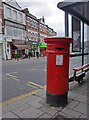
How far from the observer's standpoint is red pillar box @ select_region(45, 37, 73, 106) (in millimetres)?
2682

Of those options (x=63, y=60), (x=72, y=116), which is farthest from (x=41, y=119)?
(x=63, y=60)

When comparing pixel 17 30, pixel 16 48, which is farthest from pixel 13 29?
pixel 16 48

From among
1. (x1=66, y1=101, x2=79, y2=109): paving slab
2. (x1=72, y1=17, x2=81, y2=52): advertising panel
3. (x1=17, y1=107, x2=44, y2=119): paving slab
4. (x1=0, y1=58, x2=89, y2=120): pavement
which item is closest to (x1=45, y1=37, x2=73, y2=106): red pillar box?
(x1=66, y1=101, x2=79, y2=109): paving slab

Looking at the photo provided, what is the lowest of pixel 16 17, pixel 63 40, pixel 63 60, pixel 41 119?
pixel 41 119

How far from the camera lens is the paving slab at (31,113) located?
242 centimetres

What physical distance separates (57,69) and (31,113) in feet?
4.10

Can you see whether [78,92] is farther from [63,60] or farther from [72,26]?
[72,26]

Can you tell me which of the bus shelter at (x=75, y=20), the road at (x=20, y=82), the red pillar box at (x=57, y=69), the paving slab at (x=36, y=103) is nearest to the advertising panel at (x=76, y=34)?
the bus shelter at (x=75, y=20)

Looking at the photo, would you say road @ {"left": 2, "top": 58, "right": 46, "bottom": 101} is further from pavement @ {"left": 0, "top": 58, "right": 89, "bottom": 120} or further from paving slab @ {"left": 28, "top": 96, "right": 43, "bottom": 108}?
paving slab @ {"left": 28, "top": 96, "right": 43, "bottom": 108}

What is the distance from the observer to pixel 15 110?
267 centimetres

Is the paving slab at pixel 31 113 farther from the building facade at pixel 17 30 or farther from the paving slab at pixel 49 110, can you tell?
the building facade at pixel 17 30

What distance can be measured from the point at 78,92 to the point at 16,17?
961 inches

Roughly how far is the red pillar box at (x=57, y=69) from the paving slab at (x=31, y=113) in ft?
1.52

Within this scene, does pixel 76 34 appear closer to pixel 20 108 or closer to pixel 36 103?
pixel 36 103
